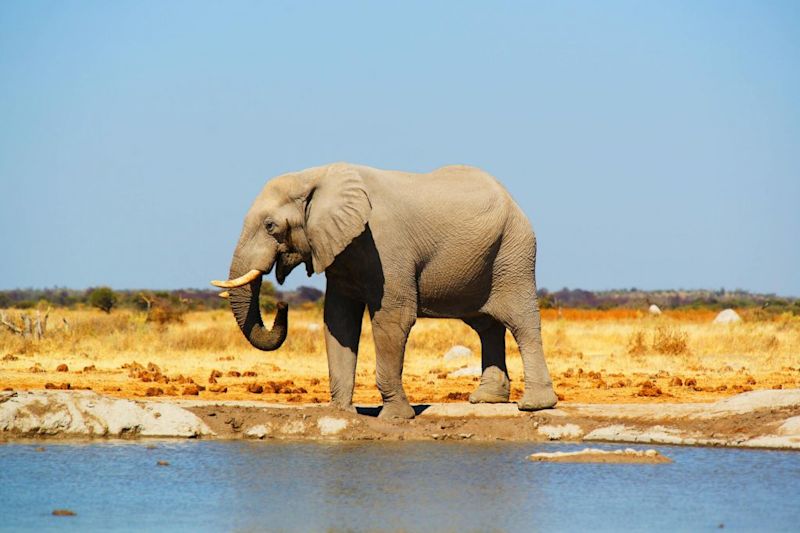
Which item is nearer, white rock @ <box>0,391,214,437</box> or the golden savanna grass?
white rock @ <box>0,391,214,437</box>

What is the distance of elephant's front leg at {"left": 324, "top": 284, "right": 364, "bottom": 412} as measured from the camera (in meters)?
16.0

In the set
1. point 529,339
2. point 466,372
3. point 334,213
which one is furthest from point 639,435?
point 466,372

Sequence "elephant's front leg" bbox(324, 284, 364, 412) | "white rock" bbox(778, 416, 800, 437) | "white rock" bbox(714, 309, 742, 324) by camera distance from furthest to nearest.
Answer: "white rock" bbox(714, 309, 742, 324) < "elephant's front leg" bbox(324, 284, 364, 412) < "white rock" bbox(778, 416, 800, 437)

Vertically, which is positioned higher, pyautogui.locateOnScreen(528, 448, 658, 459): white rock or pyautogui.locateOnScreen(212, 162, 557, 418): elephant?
pyautogui.locateOnScreen(212, 162, 557, 418): elephant

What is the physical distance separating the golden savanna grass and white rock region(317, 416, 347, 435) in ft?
9.94

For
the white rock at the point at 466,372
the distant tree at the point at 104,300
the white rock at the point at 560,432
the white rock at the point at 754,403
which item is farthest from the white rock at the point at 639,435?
the distant tree at the point at 104,300

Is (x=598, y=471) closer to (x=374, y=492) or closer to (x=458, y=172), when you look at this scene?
(x=374, y=492)

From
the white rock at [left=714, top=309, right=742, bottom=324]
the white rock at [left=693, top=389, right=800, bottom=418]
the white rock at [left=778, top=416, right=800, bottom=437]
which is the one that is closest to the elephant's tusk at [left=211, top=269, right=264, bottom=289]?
the white rock at [left=693, top=389, right=800, bottom=418]

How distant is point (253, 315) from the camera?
15.7 m

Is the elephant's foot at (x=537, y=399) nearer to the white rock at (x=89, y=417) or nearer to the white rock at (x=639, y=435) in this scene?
the white rock at (x=639, y=435)

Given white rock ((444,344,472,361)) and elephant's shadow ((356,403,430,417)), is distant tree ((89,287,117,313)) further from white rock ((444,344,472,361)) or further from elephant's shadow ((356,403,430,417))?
Result: elephant's shadow ((356,403,430,417))

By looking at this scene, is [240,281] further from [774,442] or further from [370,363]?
[370,363]

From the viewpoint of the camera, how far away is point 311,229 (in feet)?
50.5

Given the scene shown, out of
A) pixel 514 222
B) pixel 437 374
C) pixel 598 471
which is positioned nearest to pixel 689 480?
pixel 598 471
